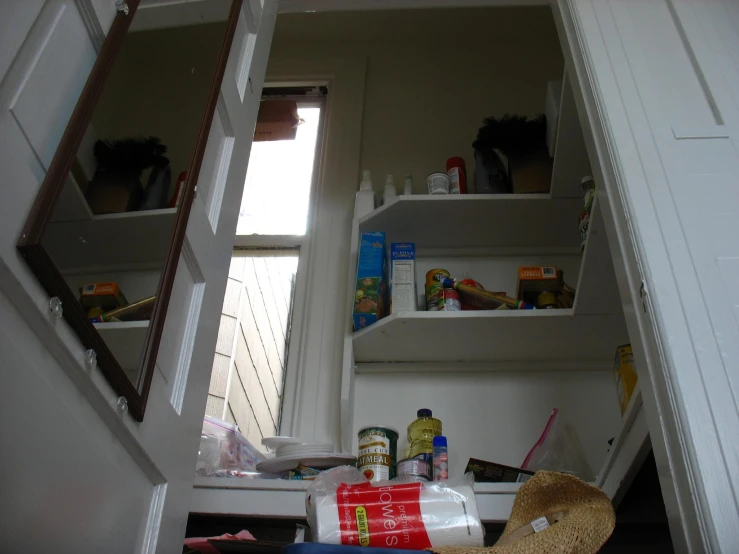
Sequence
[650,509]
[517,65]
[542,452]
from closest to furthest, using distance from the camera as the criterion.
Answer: [650,509] → [542,452] → [517,65]

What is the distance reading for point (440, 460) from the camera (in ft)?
4.76

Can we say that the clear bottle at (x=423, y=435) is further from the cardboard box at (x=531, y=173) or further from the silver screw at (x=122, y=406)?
the silver screw at (x=122, y=406)

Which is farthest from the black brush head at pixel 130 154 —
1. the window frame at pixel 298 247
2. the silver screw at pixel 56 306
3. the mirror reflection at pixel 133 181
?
the window frame at pixel 298 247

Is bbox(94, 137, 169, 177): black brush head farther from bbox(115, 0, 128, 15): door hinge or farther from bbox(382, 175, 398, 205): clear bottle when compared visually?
bbox(382, 175, 398, 205): clear bottle

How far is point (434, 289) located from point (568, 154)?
48cm

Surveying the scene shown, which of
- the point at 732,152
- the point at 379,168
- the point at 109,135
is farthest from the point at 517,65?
the point at 109,135

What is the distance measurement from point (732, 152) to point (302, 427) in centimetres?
113

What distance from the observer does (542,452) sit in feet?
5.22

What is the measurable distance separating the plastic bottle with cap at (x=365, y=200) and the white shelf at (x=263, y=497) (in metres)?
0.82

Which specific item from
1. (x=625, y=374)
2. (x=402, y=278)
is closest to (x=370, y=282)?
(x=402, y=278)

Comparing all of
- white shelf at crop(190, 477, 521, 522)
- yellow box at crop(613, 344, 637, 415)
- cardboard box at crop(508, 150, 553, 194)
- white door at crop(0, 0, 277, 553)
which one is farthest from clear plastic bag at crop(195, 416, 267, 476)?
cardboard box at crop(508, 150, 553, 194)

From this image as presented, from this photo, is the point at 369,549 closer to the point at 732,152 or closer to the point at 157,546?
the point at 157,546

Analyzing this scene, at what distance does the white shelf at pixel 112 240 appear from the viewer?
2.48 ft

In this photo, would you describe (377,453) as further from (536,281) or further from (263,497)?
(536,281)
